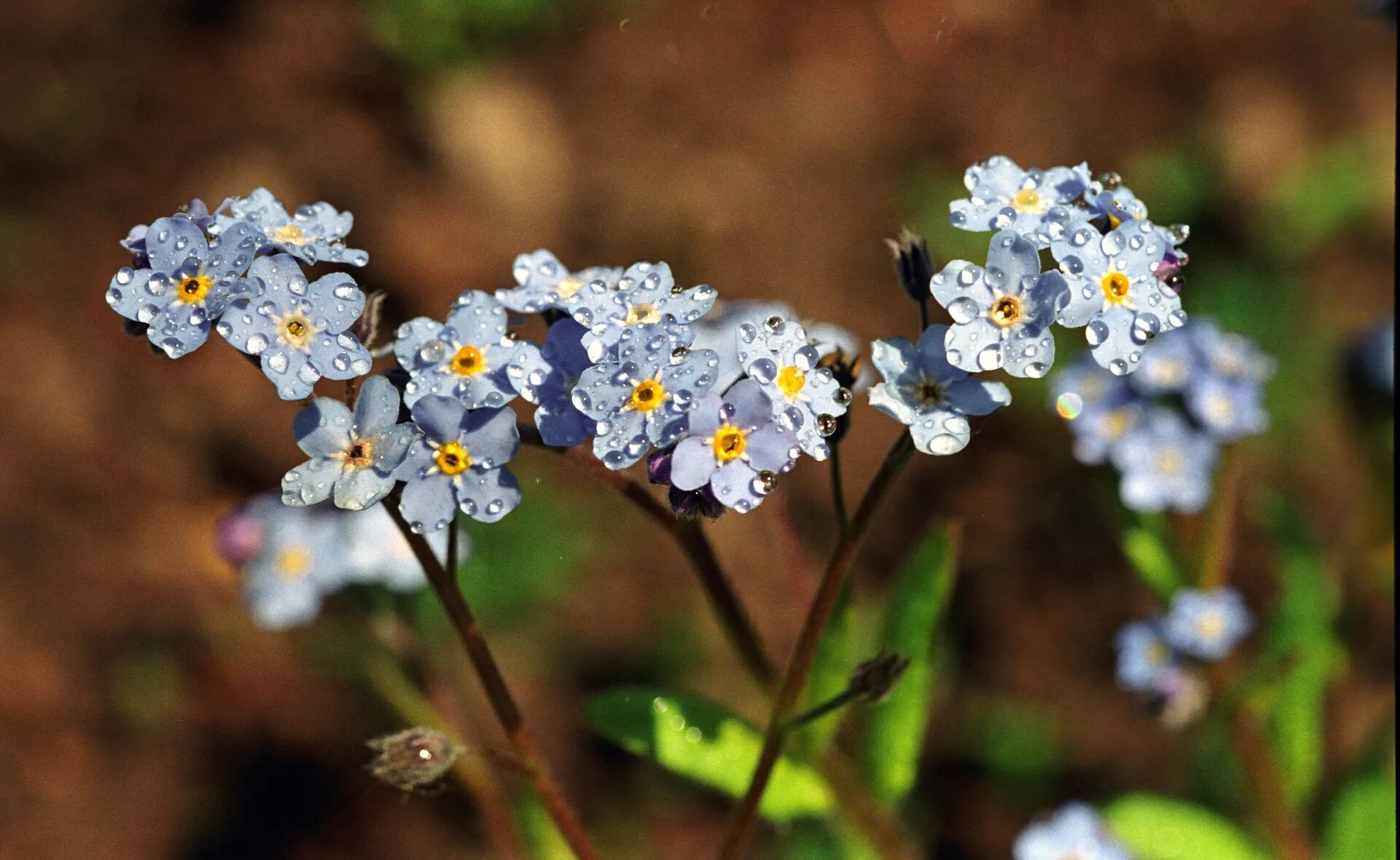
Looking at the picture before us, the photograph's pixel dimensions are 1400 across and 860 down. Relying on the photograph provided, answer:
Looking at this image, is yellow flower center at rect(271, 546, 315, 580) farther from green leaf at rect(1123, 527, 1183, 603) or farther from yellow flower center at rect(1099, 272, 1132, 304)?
yellow flower center at rect(1099, 272, 1132, 304)

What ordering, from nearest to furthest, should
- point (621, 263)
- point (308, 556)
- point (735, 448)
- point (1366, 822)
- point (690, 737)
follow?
point (735, 448), point (690, 737), point (1366, 822), point (308, 556), point (621, 263)

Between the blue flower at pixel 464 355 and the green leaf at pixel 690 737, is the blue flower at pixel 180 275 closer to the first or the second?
the blue flower at pixel 464 355

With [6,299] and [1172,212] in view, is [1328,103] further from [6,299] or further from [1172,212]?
[6,299]

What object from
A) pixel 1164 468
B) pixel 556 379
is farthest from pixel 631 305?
pixel 1164 468

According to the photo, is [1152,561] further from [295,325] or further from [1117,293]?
[295,325]

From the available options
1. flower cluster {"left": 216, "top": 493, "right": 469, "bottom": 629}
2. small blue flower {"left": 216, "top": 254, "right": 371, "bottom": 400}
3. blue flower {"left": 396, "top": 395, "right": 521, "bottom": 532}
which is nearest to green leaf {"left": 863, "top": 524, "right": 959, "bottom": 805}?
blue flower {"left": 396, "top": 395, "right": 521, "bottom": 532}

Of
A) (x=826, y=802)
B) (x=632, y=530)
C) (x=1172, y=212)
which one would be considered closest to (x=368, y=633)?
(x=632, y=530)
